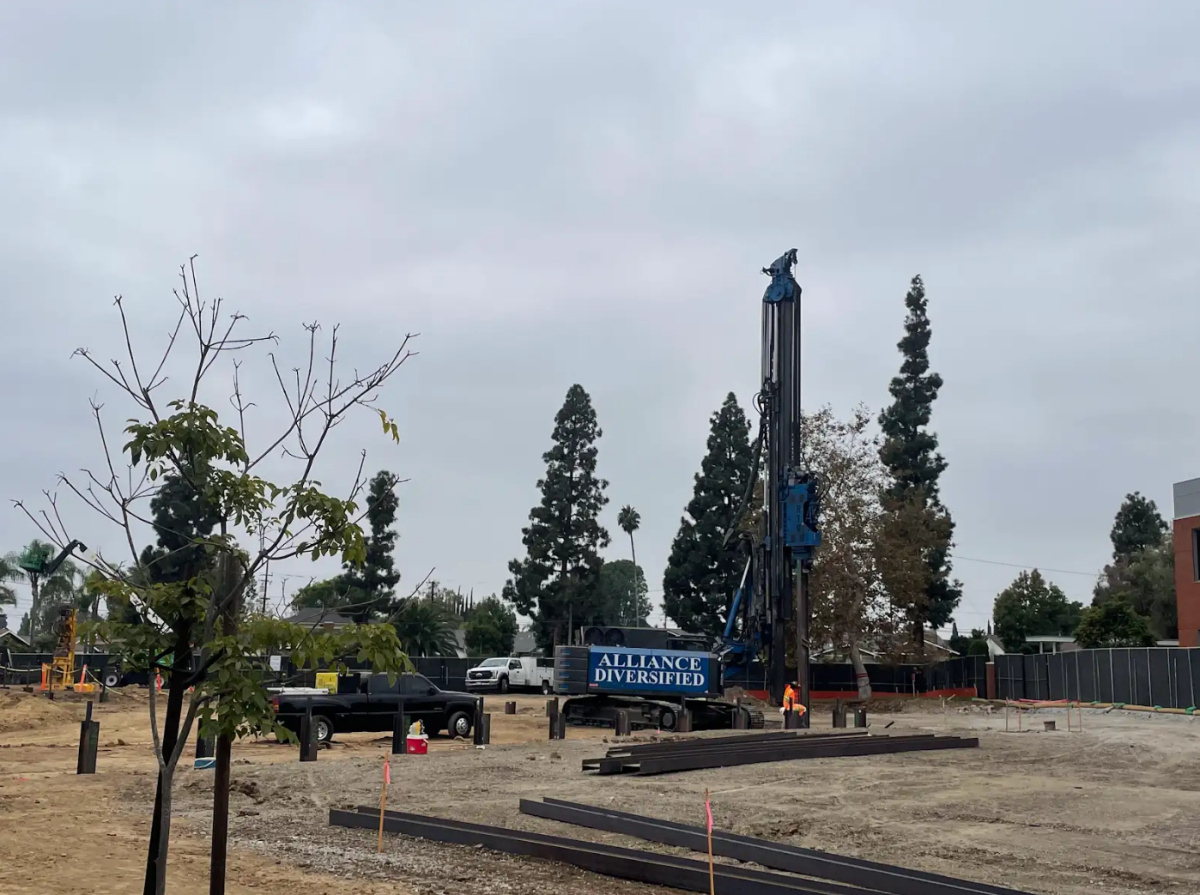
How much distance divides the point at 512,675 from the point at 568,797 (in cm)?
4107

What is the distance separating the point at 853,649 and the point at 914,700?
4.19 metres

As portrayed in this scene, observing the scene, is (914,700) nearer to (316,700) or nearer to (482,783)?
(316,700)

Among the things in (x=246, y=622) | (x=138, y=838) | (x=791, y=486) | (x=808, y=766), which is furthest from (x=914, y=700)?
(x=246, y=622)

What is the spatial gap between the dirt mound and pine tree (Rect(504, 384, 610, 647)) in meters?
32.3

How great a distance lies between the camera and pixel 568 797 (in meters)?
17.8

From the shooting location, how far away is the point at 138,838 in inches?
545

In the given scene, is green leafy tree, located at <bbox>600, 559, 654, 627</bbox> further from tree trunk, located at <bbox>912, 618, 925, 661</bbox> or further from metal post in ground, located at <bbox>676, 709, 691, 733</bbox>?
metal post in ground, located at <bbox>676, 709, 691, 733</bbox>

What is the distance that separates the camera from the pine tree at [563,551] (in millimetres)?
68500

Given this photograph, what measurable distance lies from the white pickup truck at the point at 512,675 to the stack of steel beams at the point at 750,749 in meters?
31.0

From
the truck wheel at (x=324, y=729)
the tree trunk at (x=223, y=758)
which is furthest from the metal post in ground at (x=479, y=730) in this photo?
the tree trunk at (x=223, y=758)

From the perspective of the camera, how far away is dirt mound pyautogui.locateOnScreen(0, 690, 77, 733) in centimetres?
3378

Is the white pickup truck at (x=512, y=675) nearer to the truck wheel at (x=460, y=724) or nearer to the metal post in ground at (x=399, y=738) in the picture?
the truck wheel at (x=460, y=724)

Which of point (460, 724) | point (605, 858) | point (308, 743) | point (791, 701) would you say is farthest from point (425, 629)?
point (605, 858)

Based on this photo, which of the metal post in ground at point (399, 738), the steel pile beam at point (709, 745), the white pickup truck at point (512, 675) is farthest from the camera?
the white pickup truck at point (512, 675)
